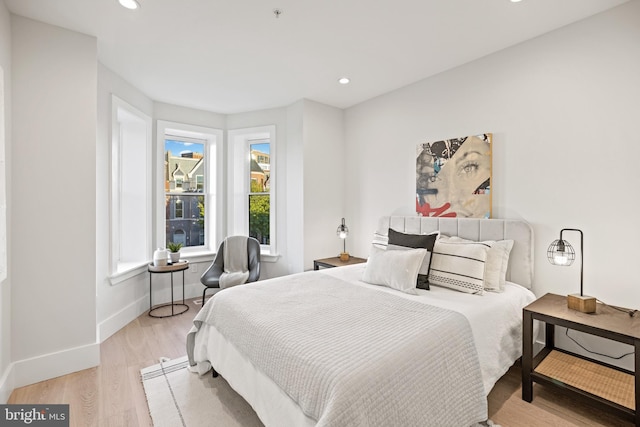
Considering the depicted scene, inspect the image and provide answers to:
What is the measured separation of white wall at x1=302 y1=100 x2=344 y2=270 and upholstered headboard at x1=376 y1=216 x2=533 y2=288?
53.3 inches

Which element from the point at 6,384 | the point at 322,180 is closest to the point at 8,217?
the point at 6,384

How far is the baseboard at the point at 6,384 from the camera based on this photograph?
2.00 meters

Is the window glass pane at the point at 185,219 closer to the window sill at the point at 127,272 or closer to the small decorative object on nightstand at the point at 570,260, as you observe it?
the window sill at the point at 127,272

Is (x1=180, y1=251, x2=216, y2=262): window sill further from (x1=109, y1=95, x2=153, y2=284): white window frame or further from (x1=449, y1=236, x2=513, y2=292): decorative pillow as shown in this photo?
(x1=449, y1=236, x2=513, y2=292): decorative pillow

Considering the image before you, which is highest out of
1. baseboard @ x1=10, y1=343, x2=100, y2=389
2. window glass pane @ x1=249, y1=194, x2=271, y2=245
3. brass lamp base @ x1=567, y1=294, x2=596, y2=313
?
window glass pane @ x1=249, y1=194, x2=271, y2=245

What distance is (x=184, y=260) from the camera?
13.1 ft

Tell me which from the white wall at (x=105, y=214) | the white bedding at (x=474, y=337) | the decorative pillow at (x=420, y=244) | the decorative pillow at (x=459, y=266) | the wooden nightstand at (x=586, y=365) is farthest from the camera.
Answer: the white wall at (x=105, y=214)

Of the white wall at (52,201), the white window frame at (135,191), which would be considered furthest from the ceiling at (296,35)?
the white window frame at (135,191)

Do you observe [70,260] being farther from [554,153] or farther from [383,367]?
[554,153]

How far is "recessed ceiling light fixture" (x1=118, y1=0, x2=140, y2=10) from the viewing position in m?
2.04

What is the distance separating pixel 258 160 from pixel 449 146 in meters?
2.77

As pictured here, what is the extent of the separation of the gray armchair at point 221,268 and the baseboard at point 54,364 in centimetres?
129

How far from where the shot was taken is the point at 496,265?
2.47 m

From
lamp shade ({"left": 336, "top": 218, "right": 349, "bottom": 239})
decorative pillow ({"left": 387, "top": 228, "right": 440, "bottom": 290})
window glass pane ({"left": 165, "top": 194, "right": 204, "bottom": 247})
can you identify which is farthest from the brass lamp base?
window glass pane ({"left": 165, "top": 194, "right": 204, "bottom": 247})
